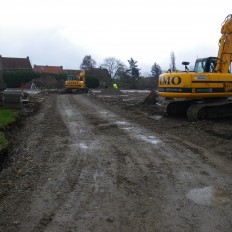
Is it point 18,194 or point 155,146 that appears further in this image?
point 155,146

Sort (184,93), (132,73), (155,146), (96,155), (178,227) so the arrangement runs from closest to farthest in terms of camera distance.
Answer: (178,227)
(96,155)
(155,146)
(184,93)
(132,73)

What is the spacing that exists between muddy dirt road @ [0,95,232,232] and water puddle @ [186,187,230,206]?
0.05 feet

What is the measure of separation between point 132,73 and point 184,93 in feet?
229

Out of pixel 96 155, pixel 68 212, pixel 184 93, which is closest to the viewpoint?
pixel 68 212

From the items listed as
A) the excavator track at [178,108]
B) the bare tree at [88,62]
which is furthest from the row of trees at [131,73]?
the excavator track at [178,108]

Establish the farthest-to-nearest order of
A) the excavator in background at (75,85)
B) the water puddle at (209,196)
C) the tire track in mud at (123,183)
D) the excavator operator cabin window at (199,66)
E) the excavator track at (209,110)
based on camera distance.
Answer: the excavator in background at (75,85)
the excavator operator cabin window at (199,66)
the excavator track at (209,110)
the water puddle at (209,196)
the tire track in mud at (123,183)

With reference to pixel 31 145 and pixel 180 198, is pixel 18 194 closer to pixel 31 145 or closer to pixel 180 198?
pixel 180 198

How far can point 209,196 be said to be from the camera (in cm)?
588

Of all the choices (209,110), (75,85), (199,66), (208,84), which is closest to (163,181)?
(209,110)

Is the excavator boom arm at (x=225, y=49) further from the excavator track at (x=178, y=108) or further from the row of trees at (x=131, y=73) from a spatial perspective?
the row of trees at (x=131, y=73)

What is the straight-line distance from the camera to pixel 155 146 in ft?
31.9

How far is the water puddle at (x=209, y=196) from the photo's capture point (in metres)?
5.60

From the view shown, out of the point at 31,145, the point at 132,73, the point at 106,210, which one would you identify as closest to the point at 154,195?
the point at 106,210

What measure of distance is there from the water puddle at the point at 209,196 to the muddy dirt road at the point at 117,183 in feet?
0.05
